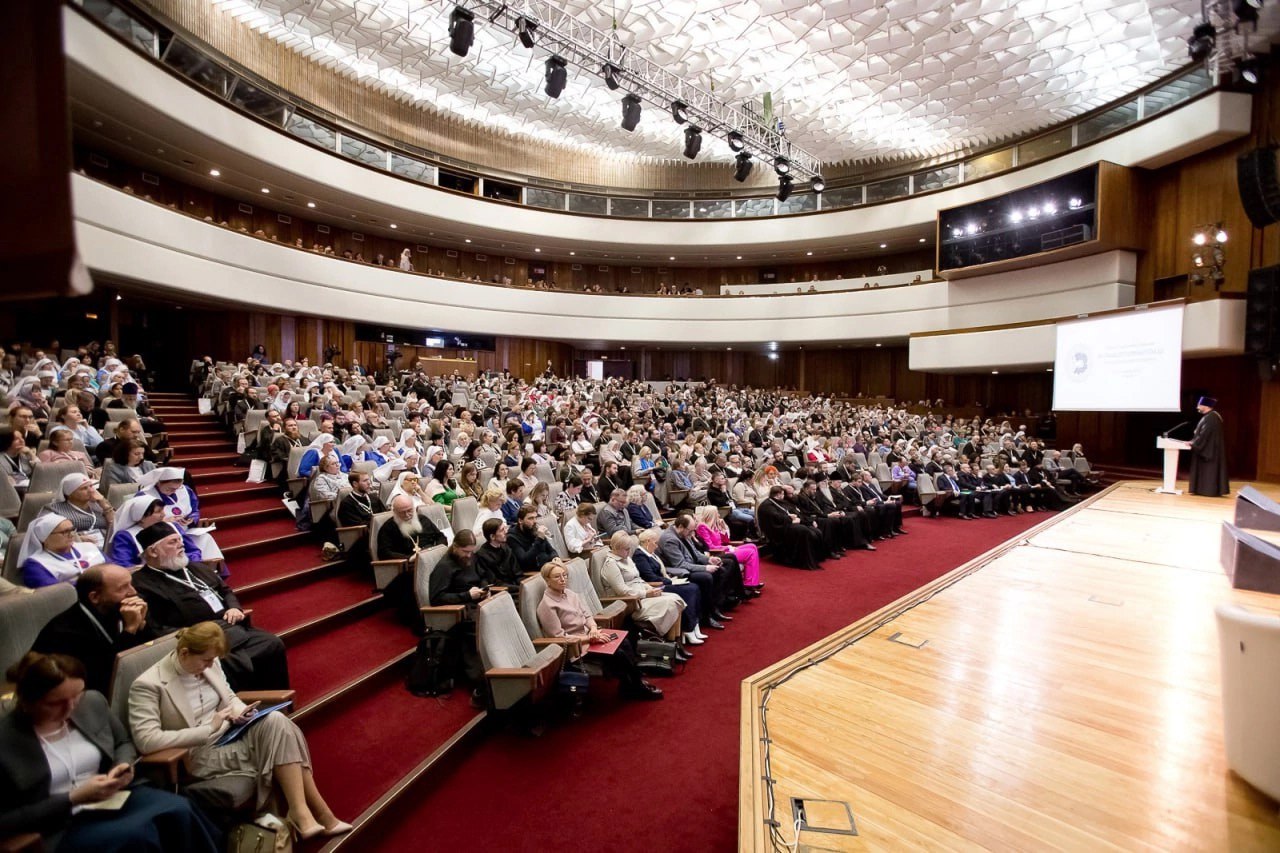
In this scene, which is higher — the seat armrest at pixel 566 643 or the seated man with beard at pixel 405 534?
the seated man with beard at pixel 405 534

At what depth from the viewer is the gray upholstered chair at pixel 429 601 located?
3436mm

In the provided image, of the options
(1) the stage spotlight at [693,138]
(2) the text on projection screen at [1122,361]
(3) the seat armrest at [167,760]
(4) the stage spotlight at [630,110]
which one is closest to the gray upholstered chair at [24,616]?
(3) the seat armrest at [167,760]

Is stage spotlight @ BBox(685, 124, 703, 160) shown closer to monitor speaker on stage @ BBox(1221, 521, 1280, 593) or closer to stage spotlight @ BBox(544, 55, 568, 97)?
stage spotlight @ BBox(544, 55, 568, 97)

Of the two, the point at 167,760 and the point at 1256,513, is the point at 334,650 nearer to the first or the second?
the point at 167,760

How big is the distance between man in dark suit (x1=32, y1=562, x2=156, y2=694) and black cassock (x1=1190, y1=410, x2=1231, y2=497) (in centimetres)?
954

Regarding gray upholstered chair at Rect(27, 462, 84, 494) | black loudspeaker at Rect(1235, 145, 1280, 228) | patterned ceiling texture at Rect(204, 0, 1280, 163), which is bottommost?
gray upholstered chair at Rect(27, 462, 84, 494)

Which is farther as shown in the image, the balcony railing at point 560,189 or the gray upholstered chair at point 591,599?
the balcony railing at point 560,189

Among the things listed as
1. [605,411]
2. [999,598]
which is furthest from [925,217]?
[999,598]

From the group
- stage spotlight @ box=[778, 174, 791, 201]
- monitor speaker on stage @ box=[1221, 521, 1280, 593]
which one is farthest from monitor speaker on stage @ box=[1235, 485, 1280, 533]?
stage spotlight @ box=[778, 174, 791, 201]

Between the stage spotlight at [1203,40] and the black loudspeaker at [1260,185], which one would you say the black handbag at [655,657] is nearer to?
the stage spotlight at [1203,40]

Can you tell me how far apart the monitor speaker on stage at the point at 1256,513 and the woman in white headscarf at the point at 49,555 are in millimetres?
7687

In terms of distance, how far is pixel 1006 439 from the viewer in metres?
11.1

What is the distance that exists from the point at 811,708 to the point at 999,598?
192cm

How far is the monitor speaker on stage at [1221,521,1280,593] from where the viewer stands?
344 centimetres
